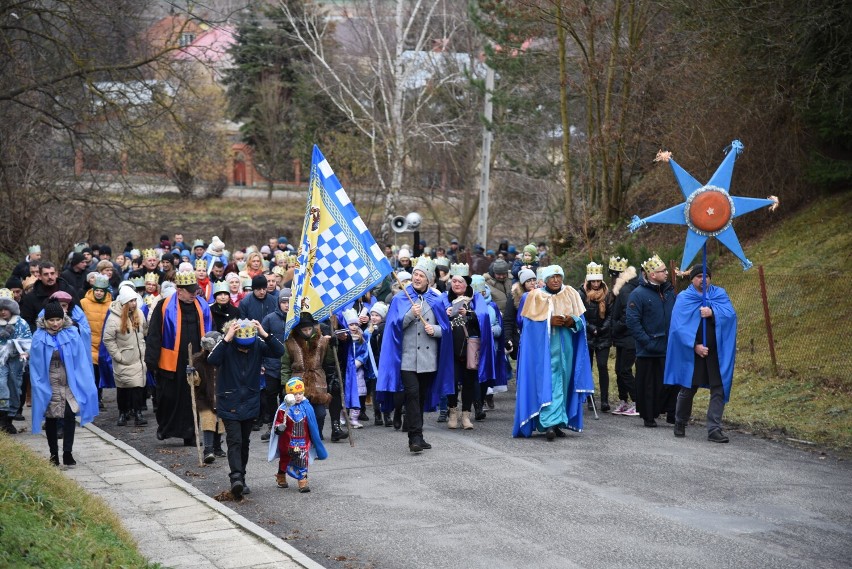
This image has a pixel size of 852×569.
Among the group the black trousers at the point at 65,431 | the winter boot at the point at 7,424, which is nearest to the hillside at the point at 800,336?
the black trousers at the point at 65,431

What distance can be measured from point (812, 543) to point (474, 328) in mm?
6111

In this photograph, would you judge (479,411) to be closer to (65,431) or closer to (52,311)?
(65,431)

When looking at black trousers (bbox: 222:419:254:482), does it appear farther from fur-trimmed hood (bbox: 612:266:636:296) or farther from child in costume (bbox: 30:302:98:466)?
fur-trimmed hood (bbox: 612:266:636:296)

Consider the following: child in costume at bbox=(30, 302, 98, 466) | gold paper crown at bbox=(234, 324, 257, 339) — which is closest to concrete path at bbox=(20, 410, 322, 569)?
child in costume at bbox=(30, 302, 98, 466)

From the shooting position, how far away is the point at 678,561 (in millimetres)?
7973

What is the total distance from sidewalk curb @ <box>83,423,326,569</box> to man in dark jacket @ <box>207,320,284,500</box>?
1.38ft

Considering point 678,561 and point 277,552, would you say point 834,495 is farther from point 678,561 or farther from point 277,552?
point 277,552

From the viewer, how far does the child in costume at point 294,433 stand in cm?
1041

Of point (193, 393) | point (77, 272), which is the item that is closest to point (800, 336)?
point (193, 393)

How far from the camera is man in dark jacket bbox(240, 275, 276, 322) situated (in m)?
14.3

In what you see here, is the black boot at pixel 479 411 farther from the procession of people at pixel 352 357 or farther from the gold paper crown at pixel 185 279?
the gold paper crown at pixel 185 279

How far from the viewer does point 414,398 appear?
12.3m

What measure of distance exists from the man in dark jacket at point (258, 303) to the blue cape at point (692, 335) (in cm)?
474

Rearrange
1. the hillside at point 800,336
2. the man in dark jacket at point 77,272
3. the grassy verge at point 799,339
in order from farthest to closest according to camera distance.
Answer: the man in dark jacket at point 77,272
the hillside at point 800,336
the grassy verge at point 799,339
